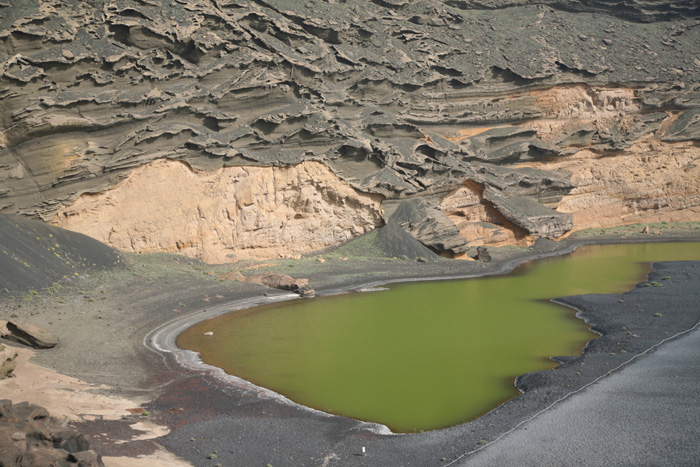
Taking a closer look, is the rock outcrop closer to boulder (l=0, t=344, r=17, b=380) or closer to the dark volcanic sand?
the dark volcanic sand

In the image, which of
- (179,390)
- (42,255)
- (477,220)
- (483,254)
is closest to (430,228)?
(483,254)

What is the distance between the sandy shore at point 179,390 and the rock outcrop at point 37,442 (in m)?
0.98

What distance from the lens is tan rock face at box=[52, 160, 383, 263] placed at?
25.5 m

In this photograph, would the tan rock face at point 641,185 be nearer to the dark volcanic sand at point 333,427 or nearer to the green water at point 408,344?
the green water at point 408,344

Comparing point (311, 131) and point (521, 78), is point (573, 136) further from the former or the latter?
point (311, 131)

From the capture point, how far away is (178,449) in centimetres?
990

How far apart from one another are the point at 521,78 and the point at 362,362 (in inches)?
1268

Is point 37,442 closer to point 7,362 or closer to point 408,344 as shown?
point 7,362

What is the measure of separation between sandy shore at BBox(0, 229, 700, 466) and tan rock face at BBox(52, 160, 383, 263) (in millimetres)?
3424

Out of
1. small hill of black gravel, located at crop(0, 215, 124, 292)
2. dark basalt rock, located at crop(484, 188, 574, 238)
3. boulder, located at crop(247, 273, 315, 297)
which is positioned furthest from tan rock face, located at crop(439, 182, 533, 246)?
small hill of black gravel, located at crop(0, 215, 124, 292)

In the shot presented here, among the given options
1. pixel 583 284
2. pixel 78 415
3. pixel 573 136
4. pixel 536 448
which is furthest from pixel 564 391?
pixel 573 136

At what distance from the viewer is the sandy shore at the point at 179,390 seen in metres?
10.0

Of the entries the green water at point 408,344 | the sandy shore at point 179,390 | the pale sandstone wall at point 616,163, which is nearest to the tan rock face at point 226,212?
the sandy shore at point 179,390

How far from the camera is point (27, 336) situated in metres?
14.8
